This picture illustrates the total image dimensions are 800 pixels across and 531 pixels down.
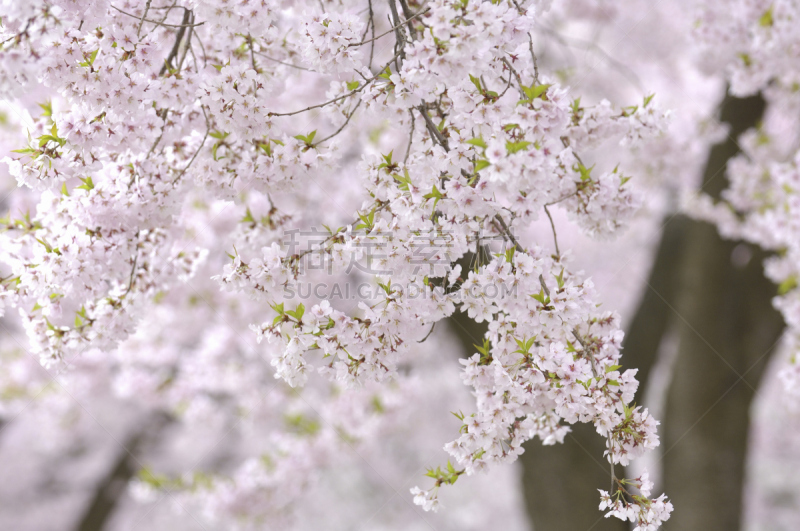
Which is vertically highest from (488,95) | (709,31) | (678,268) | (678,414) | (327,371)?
(709,31)

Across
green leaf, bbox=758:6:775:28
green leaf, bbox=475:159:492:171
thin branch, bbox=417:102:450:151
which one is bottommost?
green leaf, bbox=475:159:492:171

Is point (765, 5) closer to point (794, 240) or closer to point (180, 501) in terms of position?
point (794, 240)

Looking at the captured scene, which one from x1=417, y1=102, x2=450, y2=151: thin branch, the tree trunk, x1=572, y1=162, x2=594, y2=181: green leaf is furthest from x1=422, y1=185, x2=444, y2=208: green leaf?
the tree trunk

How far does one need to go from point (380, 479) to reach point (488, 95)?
1101cm

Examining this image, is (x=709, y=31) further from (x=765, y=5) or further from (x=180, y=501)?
(x=180, y=501)

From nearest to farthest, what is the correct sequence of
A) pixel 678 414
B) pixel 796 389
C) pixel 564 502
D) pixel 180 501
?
1. pixel 796 389
2. pixel 564 502
3. pixel 678 414
4. pixel 180 501

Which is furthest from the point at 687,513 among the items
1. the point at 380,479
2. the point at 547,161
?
the point at 380,479

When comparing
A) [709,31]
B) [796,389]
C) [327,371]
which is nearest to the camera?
[327,371]

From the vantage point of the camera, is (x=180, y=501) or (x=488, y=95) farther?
(x=180, y=501)

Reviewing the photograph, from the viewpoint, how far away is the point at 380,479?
11609mm

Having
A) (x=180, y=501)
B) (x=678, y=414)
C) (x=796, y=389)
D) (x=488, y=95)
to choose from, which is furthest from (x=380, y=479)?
(x=488, y=95)

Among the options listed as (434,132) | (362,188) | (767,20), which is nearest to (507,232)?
(434,132)

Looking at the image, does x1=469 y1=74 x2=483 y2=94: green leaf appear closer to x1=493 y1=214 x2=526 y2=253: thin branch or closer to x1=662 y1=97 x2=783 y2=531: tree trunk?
x1=493 y1=214 x2=526 y2=253: thin branch

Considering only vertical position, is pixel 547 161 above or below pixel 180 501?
below
